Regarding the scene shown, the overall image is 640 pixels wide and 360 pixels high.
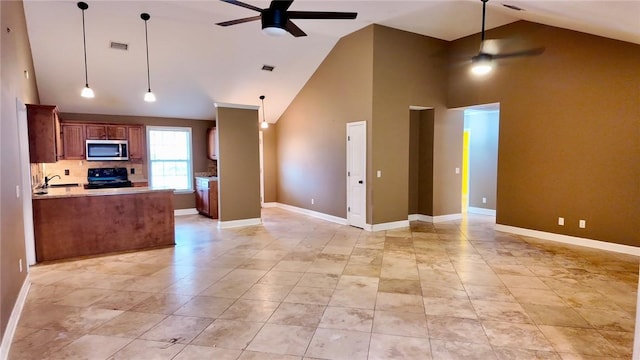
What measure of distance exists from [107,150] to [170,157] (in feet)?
4.50

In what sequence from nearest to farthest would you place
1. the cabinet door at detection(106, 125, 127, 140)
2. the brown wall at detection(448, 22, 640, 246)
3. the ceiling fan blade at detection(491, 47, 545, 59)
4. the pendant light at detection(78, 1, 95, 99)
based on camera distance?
the pendant light at detection(78, 1, 95, 99) → the brown wall at detection(448, 22, 640, 246) → the ceiling fan blade at detection(491, 47, 545, 59) → the cabinet door at detection(106, 125, 127, 140)

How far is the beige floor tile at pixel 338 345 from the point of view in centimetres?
249

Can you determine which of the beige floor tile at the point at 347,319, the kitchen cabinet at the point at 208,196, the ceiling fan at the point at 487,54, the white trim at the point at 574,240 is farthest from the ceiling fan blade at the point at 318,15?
the kitchen cabinet at the point at 208,196

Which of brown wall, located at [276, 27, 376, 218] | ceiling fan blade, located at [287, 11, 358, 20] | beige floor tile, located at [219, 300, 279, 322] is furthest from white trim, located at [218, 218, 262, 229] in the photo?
ceiling fan blade, located at [287, 11, 358, 20]

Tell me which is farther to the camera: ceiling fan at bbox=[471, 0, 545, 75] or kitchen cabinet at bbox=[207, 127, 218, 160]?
kitchen cabinet at bbox=[207, 127, 218, 160]

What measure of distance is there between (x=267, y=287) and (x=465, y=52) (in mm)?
6114

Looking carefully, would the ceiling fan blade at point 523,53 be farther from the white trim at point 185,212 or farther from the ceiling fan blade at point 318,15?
the white trim at point 185,212

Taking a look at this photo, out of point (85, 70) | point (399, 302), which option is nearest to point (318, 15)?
point (399, 302)

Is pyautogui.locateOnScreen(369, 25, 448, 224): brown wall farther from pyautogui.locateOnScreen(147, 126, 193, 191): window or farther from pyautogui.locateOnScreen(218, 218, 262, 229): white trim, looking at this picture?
pyautogui.locateOnScreen(147, 126, 193, 191): window

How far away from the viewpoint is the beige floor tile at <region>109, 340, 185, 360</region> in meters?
2.49

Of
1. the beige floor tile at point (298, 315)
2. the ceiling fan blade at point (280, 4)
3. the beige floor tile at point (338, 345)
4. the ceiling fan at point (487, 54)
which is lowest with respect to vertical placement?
the beige floor tile at point (338, 345)

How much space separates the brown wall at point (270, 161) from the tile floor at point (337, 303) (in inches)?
166

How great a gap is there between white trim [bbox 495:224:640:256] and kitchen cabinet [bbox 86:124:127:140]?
8.24 m

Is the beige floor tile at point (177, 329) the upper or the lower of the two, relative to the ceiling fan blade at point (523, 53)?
lower
